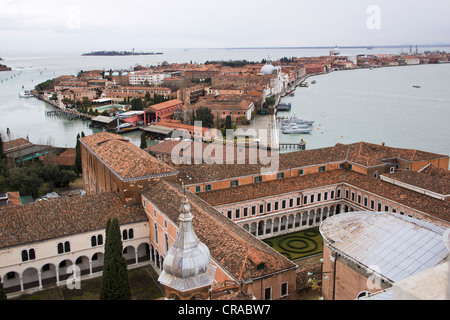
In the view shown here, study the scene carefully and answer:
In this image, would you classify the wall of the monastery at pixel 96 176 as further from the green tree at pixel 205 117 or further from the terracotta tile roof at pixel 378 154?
the green tree at pixel 205 117

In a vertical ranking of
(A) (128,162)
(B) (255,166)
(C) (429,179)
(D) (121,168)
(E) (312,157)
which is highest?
(A) (128,162)

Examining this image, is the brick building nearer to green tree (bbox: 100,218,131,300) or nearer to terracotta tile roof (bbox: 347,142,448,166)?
green tree (bbox: 100,218,131,300)

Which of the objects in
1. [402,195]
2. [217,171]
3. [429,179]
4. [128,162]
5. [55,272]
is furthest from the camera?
[217,171]

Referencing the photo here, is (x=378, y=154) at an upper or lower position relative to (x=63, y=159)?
upper

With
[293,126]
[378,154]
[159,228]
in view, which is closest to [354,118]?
[293,126]

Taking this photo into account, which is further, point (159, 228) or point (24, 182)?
point (24, 182)

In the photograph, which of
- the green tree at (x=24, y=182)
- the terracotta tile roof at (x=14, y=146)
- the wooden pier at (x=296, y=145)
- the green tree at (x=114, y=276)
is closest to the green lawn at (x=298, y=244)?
the green tree at (x=114, y=276)

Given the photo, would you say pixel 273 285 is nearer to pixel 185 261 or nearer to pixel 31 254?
pixel 185 261
